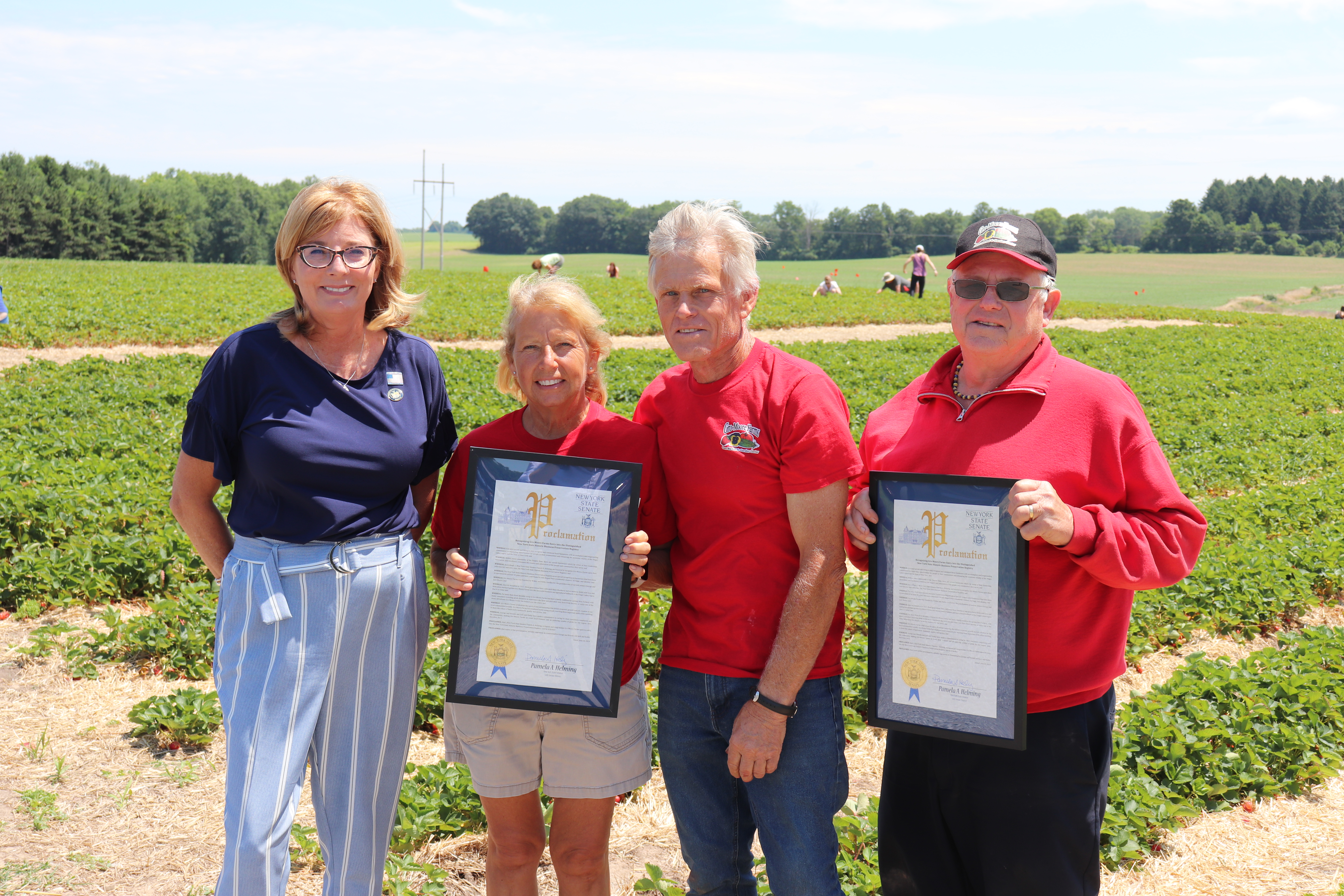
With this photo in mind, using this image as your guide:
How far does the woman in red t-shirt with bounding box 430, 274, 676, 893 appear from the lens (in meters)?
2.71

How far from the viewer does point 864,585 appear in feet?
24.1

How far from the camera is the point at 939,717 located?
244 cm

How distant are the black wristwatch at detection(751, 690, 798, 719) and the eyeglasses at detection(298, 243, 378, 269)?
5.57 feet

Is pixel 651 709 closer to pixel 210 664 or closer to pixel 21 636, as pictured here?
pixel 210 664

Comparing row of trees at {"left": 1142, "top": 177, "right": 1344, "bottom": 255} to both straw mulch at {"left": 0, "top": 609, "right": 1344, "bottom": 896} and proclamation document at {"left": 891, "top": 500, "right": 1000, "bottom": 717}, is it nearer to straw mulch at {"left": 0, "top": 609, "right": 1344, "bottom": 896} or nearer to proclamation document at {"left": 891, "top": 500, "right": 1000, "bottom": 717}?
straw mulch at {"left": 0, "top": 609, "right": 1344, "bottom": 896}

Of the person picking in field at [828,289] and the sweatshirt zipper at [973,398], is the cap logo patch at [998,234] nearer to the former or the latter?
the sweatshirt zipper at [973,398]

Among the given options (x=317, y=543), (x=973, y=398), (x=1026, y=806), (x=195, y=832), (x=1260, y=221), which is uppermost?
(x=1260, y=221)

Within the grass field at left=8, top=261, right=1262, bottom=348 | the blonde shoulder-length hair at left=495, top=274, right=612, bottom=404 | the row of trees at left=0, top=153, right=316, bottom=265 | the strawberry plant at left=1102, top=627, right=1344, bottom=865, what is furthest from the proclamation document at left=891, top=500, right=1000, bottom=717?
the row of trees at left=0, top=153, right=316, bottom=265

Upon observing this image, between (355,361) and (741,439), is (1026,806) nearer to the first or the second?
(741,439)

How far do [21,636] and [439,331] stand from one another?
17272mm

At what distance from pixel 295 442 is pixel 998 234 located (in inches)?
79.7

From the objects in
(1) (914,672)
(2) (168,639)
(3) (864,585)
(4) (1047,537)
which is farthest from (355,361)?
(3) (864,585)

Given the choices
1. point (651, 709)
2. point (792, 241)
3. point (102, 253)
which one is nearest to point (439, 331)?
point (651, 709)

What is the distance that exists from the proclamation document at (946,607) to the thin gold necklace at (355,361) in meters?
1.61
